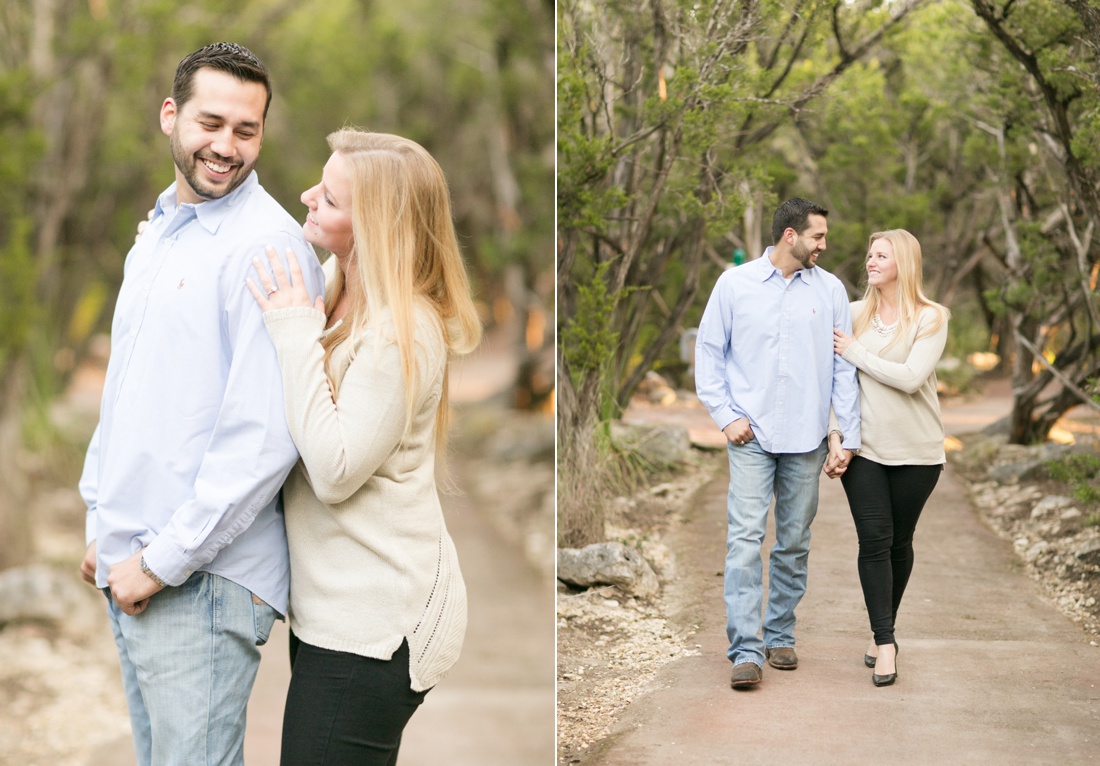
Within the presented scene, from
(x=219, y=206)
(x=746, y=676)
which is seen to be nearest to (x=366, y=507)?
(x=219, y=206)

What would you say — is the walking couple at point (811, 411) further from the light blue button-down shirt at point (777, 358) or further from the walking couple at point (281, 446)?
the walking couple at point (281, 446)

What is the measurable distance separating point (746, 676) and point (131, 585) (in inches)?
43.4

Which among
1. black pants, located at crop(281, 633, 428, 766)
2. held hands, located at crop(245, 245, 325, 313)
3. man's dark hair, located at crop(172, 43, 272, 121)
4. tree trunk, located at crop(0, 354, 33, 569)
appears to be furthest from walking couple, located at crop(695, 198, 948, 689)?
tree trunk, located at crop(0, 354, 33, 569)

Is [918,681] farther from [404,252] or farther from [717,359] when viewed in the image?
[404,252]

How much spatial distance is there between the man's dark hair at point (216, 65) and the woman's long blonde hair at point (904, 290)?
110 cm

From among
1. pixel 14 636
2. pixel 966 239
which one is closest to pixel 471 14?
pixel 14 636

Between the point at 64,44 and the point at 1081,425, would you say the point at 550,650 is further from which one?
the point at 1081,425

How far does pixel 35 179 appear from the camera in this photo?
279 inches

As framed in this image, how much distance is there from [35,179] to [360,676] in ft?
21.5

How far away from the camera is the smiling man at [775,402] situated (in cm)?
195

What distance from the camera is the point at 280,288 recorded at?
1.59 metres

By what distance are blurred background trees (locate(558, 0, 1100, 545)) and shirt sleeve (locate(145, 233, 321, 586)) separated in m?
0.88

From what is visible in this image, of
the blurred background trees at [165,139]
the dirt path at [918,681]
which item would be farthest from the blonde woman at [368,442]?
the blurred background trees at [165,139]

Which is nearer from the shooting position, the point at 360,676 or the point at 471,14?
the point at 360,676
